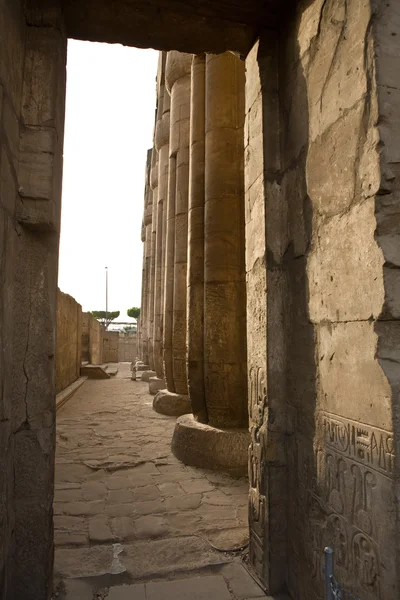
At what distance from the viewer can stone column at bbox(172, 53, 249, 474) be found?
5.04m

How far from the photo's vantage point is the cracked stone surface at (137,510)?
289 cm

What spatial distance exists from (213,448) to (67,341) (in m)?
7.51

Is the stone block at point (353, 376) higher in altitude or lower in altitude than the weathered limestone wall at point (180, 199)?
lower

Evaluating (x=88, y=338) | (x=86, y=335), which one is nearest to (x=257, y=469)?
(x=86, y=335)

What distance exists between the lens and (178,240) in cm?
795

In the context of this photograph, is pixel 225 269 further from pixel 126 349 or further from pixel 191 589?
pixel 126 349

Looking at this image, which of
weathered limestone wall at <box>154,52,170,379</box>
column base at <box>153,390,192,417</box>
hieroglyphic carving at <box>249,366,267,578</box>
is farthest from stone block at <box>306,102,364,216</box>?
weathered limestone wall at <box>154,52,170,379</box>

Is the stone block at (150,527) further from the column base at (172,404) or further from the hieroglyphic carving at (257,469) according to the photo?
the column base at (172,404)

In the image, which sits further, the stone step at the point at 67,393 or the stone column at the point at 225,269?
the stone step at the point at 67,393

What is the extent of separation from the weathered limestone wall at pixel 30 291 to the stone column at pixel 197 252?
3256mm

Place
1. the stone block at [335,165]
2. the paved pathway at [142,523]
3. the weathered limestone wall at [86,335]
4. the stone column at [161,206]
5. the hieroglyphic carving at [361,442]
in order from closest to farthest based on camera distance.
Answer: the hieroglyphic carving at [361,442], the stone block at [335,165], the paved pathway at [142,523], the stone column at [161,206], the weathered limestone wall at [86,335]

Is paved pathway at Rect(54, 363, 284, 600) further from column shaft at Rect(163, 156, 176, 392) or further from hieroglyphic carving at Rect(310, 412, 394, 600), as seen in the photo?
column shaft at Rect(163, 156, 176, 392)

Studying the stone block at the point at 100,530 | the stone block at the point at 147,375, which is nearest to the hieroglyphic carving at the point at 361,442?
the stone block at the point at 100,530

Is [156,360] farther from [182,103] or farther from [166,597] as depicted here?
[166,597]
